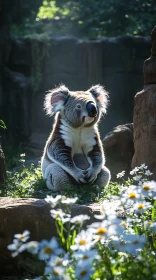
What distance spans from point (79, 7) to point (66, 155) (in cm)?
1604

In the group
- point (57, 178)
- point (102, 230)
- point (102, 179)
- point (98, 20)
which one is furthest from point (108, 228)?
point (98, 20)

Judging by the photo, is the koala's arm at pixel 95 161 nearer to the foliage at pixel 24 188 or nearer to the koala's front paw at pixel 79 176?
the koala's front paw at pixel 79 176

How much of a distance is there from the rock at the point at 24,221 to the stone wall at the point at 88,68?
36.0ft

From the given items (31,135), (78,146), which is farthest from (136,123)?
(31,135)

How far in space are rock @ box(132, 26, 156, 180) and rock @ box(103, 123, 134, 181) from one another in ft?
5.81

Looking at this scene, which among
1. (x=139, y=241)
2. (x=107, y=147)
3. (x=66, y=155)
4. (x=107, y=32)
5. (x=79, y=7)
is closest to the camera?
(x=139, y=241)

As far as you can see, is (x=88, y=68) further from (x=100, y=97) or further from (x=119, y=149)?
(x=100, y=97)

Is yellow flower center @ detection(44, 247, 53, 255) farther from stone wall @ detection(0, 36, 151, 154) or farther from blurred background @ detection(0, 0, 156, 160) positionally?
stone wall @ detection(0, 36, 151, 154)

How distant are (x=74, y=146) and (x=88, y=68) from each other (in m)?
9.78

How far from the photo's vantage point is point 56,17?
2361 cm

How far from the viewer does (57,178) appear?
24.6ft

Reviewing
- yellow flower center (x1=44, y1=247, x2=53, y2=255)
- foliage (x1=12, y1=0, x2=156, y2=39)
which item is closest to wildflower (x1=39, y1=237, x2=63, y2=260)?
yellow flower center (x1=44, y1=247, x2=53, y2=255)

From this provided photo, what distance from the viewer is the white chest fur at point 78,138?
760 centimetres

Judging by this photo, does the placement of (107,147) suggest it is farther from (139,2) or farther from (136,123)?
(139,2)
